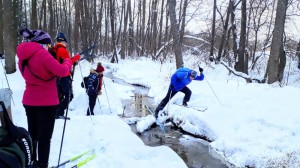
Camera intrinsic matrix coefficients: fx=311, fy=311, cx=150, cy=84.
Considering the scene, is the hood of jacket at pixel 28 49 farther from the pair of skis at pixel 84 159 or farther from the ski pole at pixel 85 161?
the ski pole at pixel 85 161

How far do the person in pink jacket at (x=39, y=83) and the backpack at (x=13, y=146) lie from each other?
1.52 metres

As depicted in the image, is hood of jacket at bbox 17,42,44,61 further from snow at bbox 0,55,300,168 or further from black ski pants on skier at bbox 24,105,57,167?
snow at bbox 0,55,300,168

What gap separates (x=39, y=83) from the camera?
3.74 metres

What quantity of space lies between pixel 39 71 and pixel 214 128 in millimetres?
5025

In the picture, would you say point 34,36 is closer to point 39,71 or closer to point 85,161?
point 39,71

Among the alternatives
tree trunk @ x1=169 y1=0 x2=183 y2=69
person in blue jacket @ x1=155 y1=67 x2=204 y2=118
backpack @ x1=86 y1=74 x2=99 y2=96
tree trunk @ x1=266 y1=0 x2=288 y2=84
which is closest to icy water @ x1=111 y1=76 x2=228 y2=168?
person in blue jacket @ x1=155 y1=67 x2=204 y2=118

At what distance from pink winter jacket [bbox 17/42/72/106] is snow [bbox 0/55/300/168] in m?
1.18

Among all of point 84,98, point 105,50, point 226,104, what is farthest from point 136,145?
point 105,50

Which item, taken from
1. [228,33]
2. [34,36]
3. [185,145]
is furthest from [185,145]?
[228,33]

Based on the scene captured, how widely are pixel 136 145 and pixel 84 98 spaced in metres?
5.30

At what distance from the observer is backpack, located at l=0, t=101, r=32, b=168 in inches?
74.2

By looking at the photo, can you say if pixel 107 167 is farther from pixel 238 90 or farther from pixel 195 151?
pixel 238 90

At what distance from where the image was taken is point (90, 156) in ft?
15.3

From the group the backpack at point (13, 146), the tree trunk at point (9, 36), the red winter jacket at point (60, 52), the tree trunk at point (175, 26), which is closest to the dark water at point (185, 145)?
the red winter jacket at point (60, 52)
